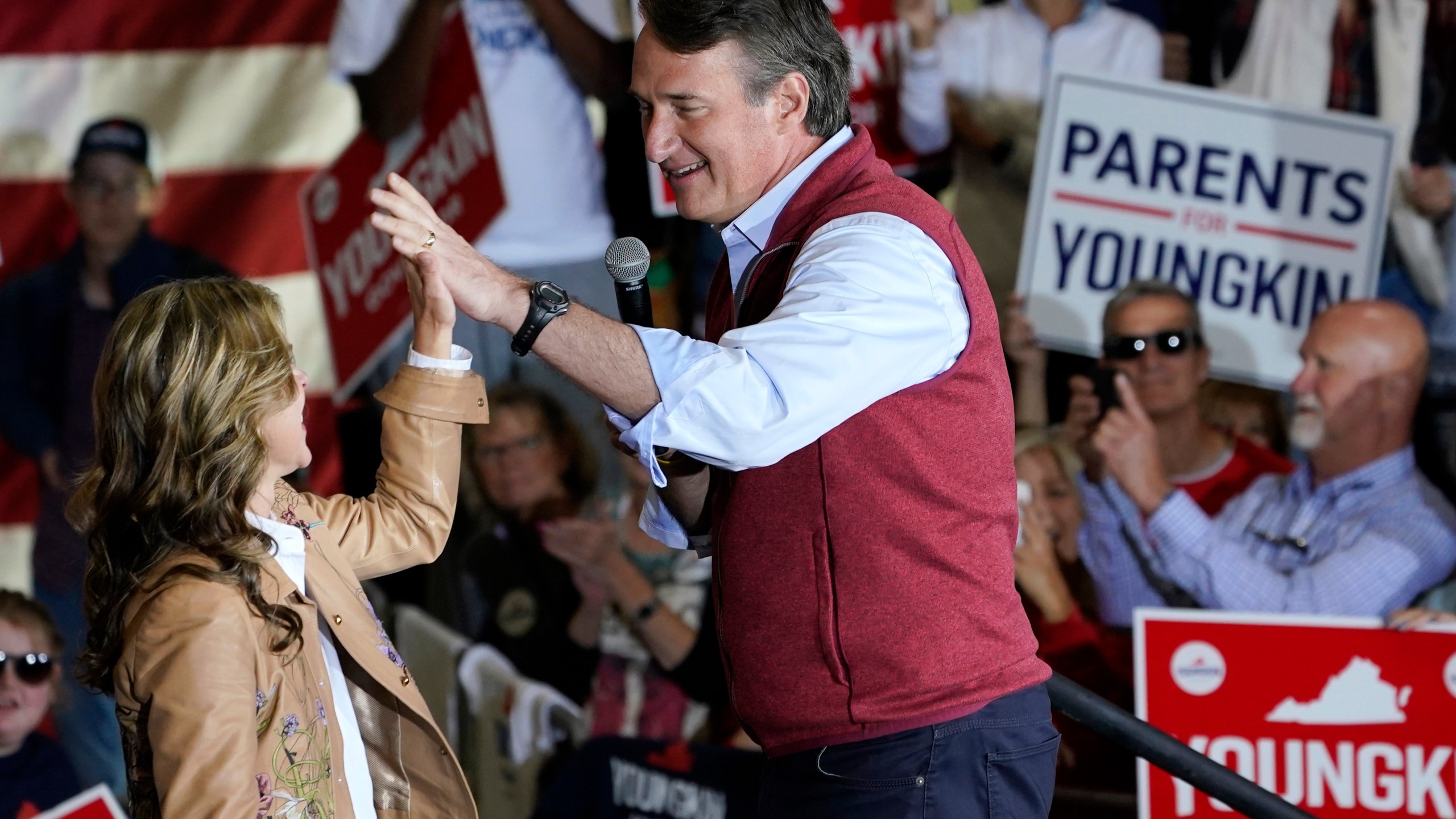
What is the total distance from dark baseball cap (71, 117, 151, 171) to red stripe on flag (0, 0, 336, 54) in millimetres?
193

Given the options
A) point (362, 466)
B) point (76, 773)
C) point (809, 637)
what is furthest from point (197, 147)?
point (809, 637)

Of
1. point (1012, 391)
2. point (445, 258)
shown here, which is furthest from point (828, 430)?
point (1012, 391)

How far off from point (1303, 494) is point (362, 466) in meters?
2.30

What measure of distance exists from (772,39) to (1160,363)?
1974 millimetres

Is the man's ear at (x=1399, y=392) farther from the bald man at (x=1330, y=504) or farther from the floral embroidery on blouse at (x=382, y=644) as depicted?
the floral embroidery on blouse at (x=382, y=644)

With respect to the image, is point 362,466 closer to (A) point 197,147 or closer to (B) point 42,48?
(A) point 197,147

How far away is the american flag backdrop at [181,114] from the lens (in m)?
3.54

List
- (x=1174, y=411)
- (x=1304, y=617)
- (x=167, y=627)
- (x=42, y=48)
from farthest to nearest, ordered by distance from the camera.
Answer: (x=42, y=48) → (x=1174, y=411) → (x=1304, y=617) → (x=167, y=627)

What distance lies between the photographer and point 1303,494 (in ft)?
10.6

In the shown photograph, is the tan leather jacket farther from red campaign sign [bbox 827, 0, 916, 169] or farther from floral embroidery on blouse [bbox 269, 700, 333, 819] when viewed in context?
red campaign sign [bbox 827, 0, 916, 169]

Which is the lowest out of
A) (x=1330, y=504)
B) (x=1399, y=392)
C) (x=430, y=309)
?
(x=1330, y=504)

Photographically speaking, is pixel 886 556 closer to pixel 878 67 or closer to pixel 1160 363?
pixel 1160 363

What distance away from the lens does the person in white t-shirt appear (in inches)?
140

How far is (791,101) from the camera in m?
1.63
